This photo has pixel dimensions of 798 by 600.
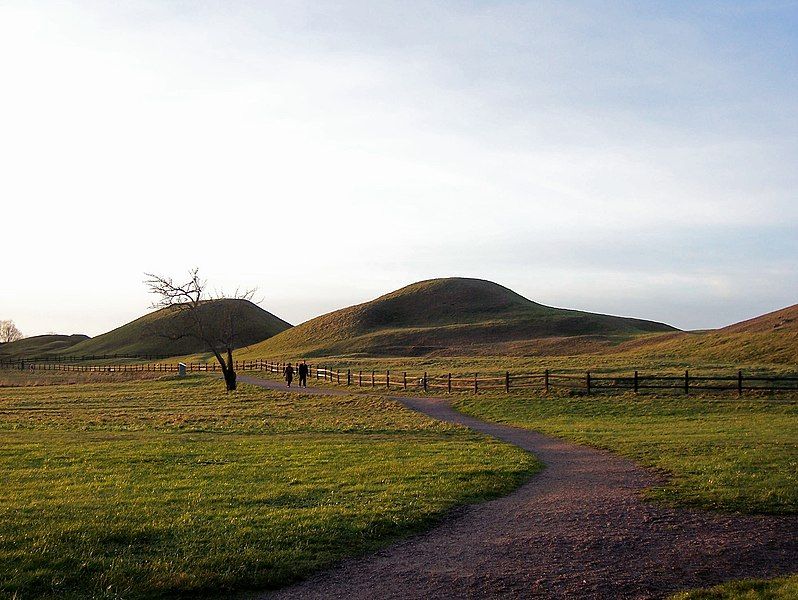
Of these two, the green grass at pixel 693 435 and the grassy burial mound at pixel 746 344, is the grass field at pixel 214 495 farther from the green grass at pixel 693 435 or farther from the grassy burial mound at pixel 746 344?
the grassy burial mound at pixel 746 344

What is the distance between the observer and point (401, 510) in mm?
12734

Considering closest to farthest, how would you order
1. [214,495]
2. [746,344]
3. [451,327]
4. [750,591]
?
[750,591], [214,495], [746,344], [451,327]

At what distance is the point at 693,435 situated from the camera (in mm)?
23734

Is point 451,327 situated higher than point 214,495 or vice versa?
point 451,327

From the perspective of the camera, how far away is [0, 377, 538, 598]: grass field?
370 inches

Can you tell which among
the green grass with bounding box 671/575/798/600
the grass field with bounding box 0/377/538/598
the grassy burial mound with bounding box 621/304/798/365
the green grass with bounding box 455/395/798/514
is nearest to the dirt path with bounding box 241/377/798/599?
the green grass with bounding box 671/575/798/600

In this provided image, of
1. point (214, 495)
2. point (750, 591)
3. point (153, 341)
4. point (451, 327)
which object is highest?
point (153, 341)

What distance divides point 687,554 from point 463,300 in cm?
14504

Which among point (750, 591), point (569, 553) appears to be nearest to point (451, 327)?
point (569, 553)

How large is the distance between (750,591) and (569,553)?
244cm

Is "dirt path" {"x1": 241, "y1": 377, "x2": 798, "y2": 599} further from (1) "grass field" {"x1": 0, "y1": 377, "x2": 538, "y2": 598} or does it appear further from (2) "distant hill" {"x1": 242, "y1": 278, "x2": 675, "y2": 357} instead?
(2) "distant hill" {"x1": 242, "y1": 278, "x2": 675, "y2": 357}

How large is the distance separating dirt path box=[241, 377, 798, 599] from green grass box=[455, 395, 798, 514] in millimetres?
1238

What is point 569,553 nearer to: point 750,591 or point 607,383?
point 750,591

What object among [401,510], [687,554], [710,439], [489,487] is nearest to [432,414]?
[710,439]
